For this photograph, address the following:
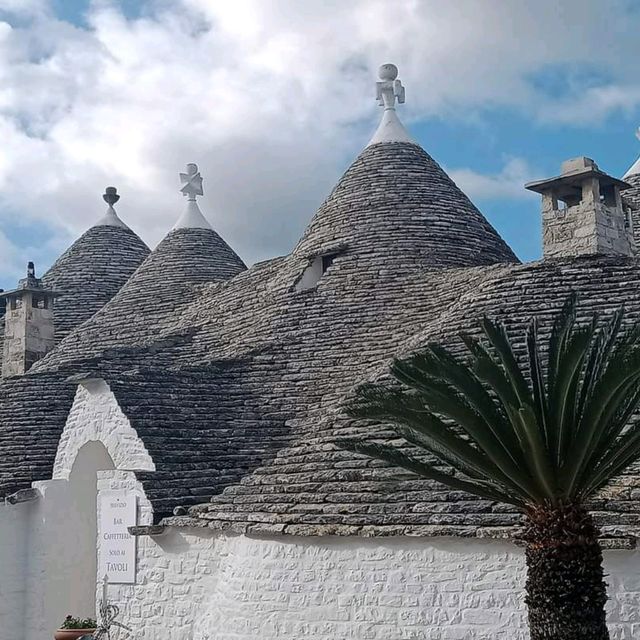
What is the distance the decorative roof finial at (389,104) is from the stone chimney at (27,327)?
7033mm

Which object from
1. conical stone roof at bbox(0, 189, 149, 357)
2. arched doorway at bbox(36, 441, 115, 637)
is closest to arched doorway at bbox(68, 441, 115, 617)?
arched doorway at bbox(36, 441, 115, 637)

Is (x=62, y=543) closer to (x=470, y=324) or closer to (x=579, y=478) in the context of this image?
(x=470, y=324)

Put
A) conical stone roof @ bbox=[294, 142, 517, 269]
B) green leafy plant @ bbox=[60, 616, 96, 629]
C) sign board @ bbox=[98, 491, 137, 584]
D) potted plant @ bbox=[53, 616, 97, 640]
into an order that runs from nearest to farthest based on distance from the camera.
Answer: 1. sign board @ bbox=[98, 491, 137, 584]
2. potted plant @ bbox=[53, 616, 97, 640]
3. green leafy plant @ bbox=[60, 616, 96, 629]
4. conical stone roof @ bbox=[294, 142, 517, 269]

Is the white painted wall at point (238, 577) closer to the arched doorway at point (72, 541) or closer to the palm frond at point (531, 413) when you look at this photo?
the arched doorway at point (72, 541)

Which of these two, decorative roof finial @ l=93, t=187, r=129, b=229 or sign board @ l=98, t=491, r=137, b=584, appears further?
decorative roof finial @ l=93, t=187, r=129, b=229

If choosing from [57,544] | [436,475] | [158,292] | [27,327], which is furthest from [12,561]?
[436,475]

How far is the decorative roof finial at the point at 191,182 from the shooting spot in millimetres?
20072

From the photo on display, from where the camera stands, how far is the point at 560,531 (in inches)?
242

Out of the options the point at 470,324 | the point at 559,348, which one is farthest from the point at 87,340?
the point at 559,348

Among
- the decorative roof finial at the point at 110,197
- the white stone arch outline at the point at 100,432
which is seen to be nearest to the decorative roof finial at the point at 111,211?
the decorative roof finial at the point at 110,197

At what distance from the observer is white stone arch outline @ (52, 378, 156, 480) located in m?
11.2

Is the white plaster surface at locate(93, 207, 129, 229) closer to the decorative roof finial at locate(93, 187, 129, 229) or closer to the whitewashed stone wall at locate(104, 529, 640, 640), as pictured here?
the decorative roof finial at locate(93, 187, 129, 229)

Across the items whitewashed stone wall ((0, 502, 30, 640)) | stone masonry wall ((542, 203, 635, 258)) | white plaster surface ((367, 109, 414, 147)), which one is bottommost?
whitewashed stone wall ((0, 502, 30, 640))

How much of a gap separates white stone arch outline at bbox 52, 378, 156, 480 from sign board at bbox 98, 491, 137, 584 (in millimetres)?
381
